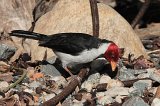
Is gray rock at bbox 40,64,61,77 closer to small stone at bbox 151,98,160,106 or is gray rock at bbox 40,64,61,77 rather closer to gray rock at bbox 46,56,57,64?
gray rock at bbox 46,56,57,64

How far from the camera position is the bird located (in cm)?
720

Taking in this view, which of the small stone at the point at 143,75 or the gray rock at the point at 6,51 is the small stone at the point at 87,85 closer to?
the small stone at the point at 143,75

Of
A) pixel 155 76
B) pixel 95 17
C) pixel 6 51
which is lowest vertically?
pixel 155 76

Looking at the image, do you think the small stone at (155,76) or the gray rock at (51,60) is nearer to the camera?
the small stone at (155,76)

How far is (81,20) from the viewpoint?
8.72 m

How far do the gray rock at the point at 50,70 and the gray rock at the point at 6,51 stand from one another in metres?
0.80

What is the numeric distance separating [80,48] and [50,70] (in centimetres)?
82

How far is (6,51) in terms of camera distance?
8.40 meters

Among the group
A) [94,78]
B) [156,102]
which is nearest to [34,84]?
[94,78]

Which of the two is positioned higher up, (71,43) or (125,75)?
(71,43)

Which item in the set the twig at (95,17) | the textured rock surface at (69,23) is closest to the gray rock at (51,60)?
the textured rock surface at (69,23)

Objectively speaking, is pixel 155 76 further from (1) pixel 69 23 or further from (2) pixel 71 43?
(1) pixel 69 23

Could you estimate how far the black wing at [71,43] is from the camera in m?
7.28

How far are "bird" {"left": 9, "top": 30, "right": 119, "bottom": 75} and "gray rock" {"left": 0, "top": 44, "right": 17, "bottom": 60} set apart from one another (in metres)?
0.94
